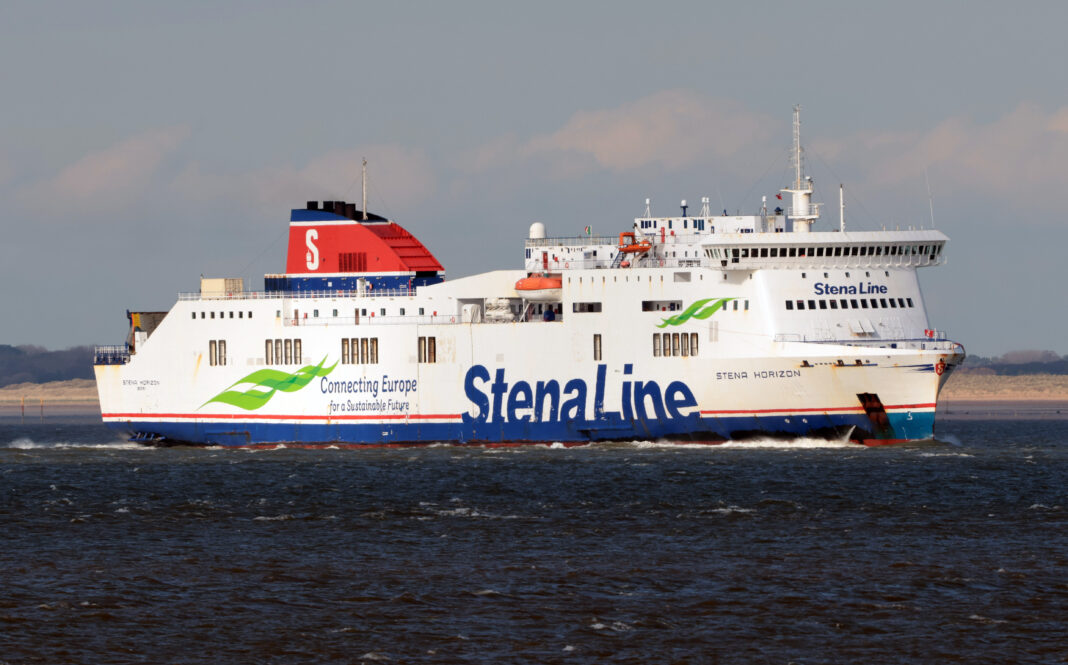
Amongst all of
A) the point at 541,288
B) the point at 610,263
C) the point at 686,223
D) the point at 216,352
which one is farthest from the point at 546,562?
the point at 216,352

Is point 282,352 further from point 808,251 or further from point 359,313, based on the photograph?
point 808,251

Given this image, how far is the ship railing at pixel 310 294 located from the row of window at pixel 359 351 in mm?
1851

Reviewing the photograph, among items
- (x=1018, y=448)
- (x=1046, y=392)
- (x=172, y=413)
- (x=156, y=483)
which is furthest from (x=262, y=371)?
(x=1046, y=392)

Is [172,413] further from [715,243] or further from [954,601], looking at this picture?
[954,601]

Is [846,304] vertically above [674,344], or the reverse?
[846,304]

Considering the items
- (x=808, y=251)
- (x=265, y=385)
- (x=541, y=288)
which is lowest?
(x=265, y=385)

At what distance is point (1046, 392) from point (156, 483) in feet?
525

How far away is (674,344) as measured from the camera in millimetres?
49062

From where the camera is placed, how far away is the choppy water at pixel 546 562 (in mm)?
21250

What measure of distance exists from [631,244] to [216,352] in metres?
15.7

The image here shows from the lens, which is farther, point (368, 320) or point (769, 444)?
point (368, 320)

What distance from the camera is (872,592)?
79.4 feet

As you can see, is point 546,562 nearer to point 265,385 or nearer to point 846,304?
point 846,304

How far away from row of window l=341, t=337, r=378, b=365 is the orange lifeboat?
30.3ft
